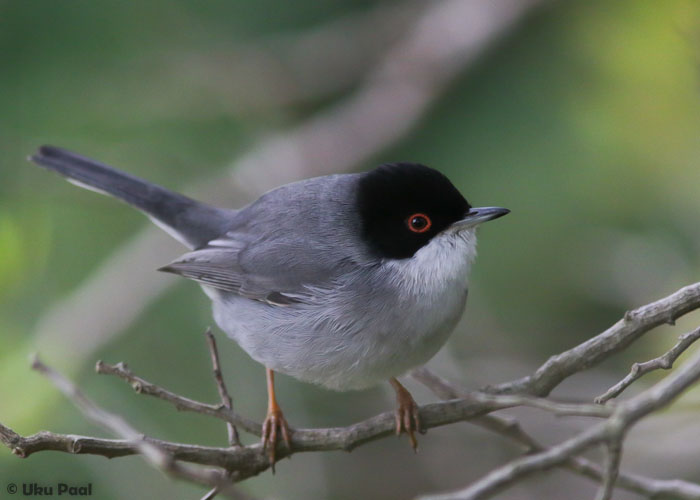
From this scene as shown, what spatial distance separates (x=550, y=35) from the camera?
662 centimetres

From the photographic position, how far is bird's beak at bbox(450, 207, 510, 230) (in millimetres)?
3484

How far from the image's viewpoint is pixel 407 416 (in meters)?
3.59

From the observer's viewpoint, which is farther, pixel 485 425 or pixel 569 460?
pixel 485 425

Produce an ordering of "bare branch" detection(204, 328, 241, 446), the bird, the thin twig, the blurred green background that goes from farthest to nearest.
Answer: the blurred green background < the bird < "bare branch" detection(204, 328, 241, 446) < the thin twig

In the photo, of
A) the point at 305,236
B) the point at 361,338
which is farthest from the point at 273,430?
the point at 305,236

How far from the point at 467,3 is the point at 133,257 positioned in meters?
3.44

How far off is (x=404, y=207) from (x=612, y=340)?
131 cm

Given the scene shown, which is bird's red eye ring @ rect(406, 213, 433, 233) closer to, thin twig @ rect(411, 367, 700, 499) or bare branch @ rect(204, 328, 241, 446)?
thin twig @ rect(411, 367, 700, 499)

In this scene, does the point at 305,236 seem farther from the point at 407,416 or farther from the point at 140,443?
the point at 140,443

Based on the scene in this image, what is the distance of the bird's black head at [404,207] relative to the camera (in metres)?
3.60

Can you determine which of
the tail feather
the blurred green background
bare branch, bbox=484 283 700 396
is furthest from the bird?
the blurred green background

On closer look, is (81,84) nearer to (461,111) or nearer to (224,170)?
(224,170)

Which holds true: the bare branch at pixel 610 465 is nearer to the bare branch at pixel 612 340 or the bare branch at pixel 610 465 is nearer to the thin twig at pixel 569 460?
the thin twig at pixel 569 460

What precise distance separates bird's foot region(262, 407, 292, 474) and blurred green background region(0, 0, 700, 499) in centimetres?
93
